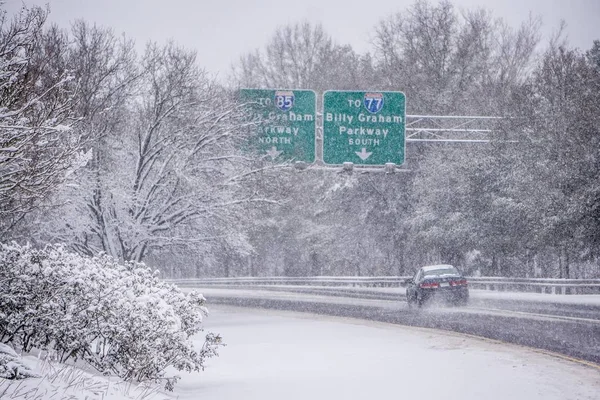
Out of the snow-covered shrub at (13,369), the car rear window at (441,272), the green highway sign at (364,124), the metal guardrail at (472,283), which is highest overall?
the green highway sign at (364,124)

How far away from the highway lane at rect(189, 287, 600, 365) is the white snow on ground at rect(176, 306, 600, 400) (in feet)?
3.08

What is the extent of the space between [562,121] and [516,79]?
17552 millimetres

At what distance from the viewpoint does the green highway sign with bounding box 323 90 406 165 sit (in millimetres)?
25172

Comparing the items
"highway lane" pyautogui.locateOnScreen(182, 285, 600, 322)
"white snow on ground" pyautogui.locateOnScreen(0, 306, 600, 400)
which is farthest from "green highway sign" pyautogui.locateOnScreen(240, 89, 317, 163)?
"highway lane" pyautogui.locateOnScreen(182, 285, 600, 322)

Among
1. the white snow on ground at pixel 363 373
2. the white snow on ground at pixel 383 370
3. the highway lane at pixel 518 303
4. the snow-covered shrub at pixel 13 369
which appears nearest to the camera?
the snow-covered shrub at pixel 13 369

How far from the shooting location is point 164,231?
85.7 feet

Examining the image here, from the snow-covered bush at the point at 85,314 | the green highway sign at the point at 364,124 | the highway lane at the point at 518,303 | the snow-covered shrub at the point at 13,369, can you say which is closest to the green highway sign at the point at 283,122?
the green highway sign at the point at 364,124

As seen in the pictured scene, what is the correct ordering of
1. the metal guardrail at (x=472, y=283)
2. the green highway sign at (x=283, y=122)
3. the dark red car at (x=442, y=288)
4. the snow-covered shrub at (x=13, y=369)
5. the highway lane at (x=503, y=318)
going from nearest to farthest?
the snow-covered shrub at (x=13, y=369), the highway lane at (x=503, y=318), the green highway sign at (x=283, y=122), the dark red car at (x=442, y=288), the metal guardrail at (x=472, y=283)

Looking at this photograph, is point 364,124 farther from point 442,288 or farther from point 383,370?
point 383,370

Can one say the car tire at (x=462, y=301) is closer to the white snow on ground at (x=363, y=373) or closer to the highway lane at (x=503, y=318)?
the highway lane at (x=503, y=318)

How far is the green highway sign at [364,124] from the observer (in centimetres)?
2517

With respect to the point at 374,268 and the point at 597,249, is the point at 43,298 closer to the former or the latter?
the point at 597,249

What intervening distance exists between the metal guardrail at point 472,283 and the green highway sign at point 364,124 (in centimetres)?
993

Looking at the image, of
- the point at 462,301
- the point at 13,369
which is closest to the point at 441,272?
the point at 462,301
